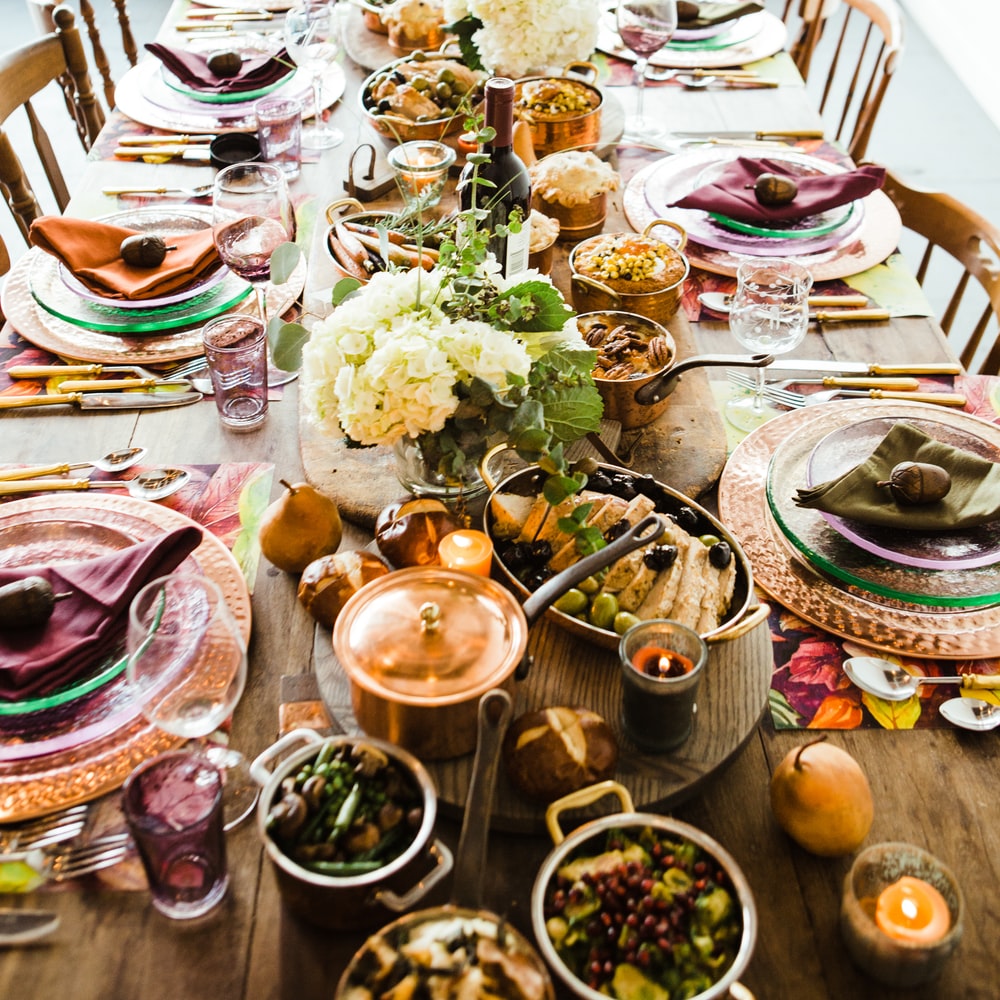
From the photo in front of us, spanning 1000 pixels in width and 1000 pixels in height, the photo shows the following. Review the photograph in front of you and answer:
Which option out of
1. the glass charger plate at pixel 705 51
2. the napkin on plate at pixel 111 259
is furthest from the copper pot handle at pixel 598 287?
the glass charger plate at pixel 705 51

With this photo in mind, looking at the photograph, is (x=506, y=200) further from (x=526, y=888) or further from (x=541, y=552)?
(x=526, y=888)

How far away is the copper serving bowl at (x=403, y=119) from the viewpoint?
1.98 meters

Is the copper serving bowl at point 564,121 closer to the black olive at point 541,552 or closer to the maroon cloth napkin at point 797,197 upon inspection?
the maroon cloth napkin at point 797,197

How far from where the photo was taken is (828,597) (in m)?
1.21

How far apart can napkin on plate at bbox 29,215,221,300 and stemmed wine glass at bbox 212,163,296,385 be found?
5.4 inches

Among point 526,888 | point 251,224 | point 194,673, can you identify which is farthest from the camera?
point 251,224

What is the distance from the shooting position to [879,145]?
455cm

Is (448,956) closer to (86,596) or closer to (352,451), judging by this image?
(86,596)

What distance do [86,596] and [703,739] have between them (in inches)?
26.6

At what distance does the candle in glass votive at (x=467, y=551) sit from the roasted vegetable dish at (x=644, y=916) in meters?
0.33

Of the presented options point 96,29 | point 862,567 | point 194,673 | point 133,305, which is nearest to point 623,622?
point 862,567

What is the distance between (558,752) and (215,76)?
6.20ft

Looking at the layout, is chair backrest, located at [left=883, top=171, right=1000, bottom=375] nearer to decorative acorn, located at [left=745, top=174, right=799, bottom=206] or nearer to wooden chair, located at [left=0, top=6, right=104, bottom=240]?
decorative acorn, located at [left=745, top=174, right=799, bottom=206]

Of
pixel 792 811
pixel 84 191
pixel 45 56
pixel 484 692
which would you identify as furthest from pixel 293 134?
pixel 792 811
